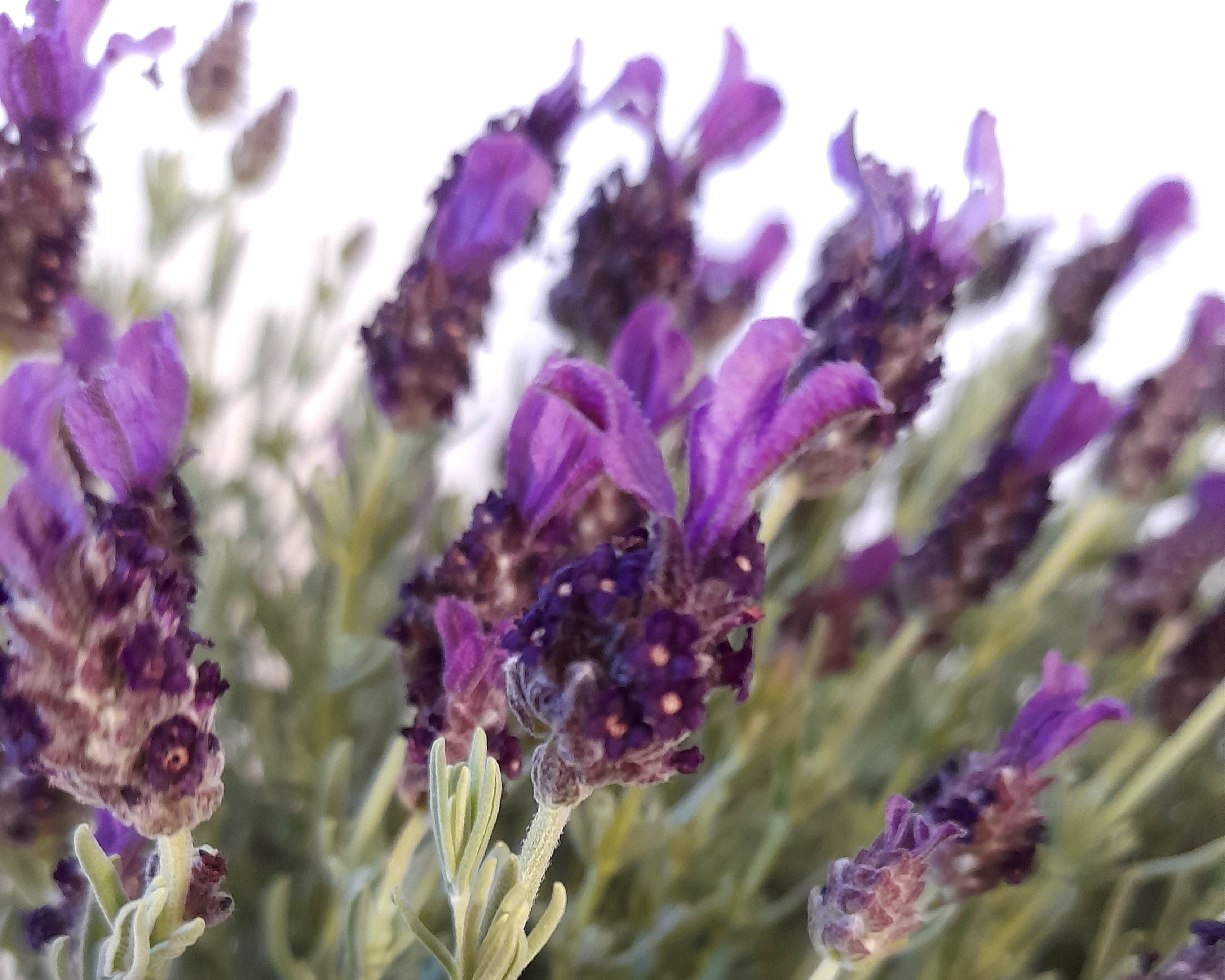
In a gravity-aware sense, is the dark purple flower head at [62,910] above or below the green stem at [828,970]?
above

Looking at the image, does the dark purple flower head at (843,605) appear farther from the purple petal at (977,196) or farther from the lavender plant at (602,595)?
the purple petal at (977,196)

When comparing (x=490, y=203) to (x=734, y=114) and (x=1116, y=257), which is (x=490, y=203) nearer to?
(x=734, y=114)

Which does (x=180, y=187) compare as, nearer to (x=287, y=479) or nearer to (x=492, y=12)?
(x=287, y=479)

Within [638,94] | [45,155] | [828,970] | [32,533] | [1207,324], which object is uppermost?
[45,155]

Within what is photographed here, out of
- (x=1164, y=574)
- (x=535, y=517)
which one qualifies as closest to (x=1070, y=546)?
(x=1164, y=574)

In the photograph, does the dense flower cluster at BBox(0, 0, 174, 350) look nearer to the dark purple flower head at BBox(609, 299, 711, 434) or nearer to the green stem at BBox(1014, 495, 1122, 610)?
the dark purple flower head at BBox(609, 299, 711, 434)

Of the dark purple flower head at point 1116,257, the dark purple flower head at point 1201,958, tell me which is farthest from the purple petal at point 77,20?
the dark purple flower head at point 1116,257

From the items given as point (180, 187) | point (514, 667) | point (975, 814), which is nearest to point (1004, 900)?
point (975, 814)

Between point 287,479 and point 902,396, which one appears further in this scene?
point 287,479
